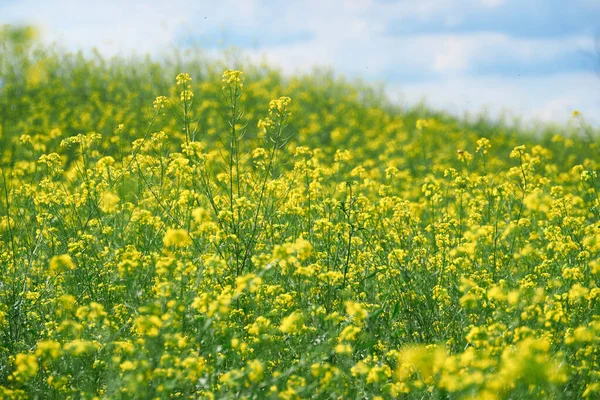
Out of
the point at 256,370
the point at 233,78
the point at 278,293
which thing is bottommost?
the point at 278,293

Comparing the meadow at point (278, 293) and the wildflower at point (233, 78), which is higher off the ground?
the wildflower at point (233, 78)

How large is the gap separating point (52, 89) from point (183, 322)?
12.8 metres

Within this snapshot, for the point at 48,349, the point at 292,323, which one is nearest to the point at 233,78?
the point at 292,323

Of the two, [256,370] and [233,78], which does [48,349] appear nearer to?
[256,370]

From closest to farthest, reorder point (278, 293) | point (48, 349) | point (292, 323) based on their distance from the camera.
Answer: point (48, 349) < point (292, 323) < point (278, 293)

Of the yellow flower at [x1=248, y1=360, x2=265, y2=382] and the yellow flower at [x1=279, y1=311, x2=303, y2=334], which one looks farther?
the yellow flower at [x1=279, y1=311, x2=303, y2=334]

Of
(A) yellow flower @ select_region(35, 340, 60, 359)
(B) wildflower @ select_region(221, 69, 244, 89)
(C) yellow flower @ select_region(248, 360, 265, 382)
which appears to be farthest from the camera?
(B) wildflower @ select_region(221, 69, 244, 89)

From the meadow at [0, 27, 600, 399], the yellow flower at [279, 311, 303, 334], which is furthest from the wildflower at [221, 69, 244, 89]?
the yellow flower at [279, 311, 303, 334]

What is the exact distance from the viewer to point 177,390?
4.03 meters

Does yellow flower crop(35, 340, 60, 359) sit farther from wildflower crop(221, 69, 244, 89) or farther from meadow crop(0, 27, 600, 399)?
wildflower crop(221, 69, 244, 89)

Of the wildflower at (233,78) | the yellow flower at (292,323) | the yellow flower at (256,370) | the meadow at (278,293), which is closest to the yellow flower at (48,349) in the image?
the meadow at (278,293)

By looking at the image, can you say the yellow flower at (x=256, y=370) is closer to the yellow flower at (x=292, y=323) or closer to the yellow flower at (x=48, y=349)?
the yellow flower at (x=292, y=323)

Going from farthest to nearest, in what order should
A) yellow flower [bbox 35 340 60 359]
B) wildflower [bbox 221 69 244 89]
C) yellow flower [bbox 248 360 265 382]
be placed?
wildflower [bbox 221 69 244 89], yellow flower [bbox 35 340 60 359], yellow flower [bbox 248 360 265 382]

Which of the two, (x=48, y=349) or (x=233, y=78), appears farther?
(x=233, y=78)
